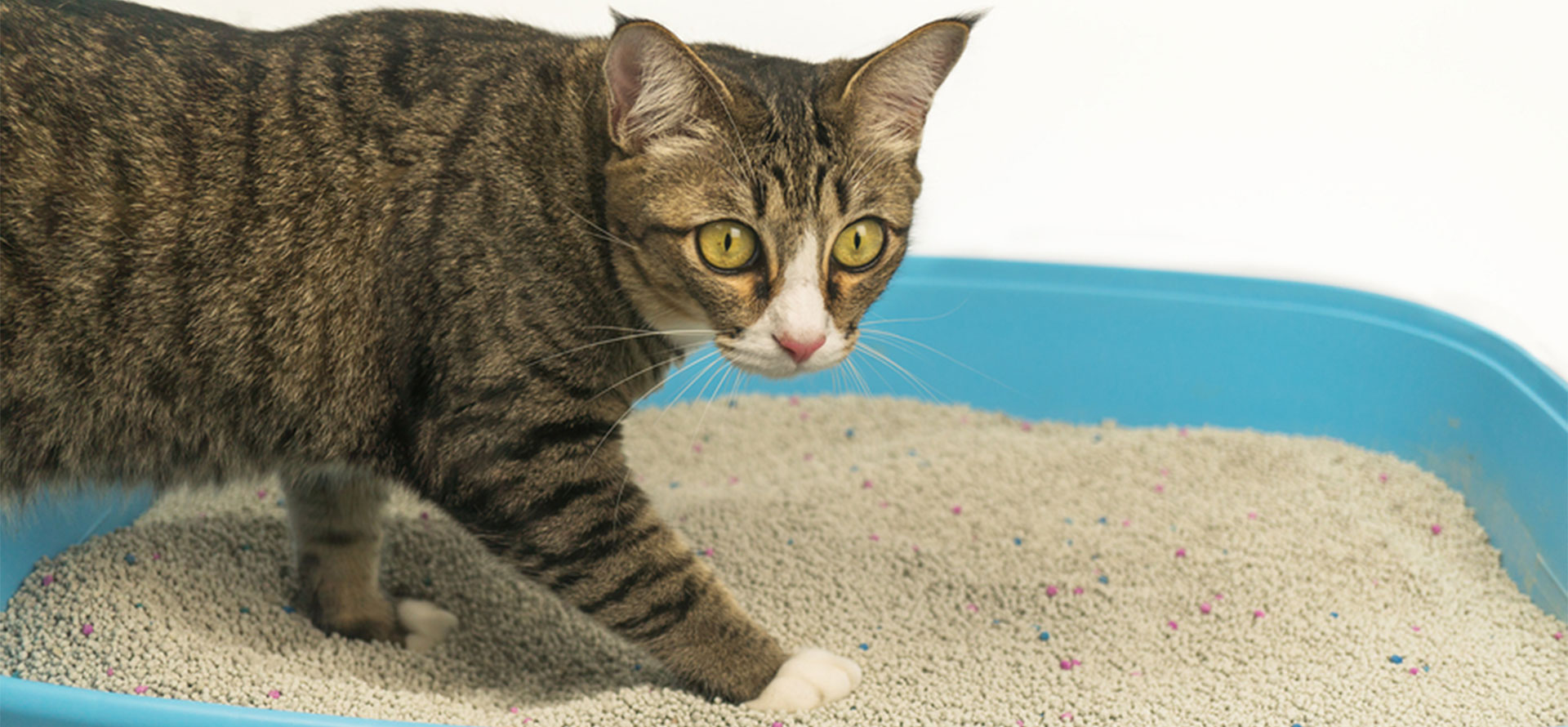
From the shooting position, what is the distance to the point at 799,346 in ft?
4.10

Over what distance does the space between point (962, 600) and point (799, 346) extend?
0.62 meters

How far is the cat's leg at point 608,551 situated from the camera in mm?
1290

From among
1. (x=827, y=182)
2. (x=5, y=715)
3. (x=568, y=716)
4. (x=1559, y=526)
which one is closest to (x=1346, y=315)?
(x=1559, y=526)

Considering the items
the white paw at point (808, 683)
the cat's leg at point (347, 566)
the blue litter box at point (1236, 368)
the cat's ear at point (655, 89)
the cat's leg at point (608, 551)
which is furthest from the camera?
the blue litter box at point (1236, 368)

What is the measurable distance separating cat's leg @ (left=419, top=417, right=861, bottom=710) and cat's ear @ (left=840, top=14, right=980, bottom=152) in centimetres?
45

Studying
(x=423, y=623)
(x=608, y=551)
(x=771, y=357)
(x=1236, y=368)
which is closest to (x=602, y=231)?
(x=771, y=357)

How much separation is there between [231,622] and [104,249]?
0.57 metres

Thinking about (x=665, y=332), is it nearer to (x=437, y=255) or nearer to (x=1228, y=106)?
(x=437, y=255)

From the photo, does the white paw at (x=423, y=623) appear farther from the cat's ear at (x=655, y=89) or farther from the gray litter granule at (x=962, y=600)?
the cat's ear at (x=655, y=89)

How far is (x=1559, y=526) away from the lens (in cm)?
170

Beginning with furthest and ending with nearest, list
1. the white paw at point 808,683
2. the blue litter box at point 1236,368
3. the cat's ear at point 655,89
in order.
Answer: the blue litter box at point 1236,368
the white paw at point 808,683
the cat's ear at point 655,89

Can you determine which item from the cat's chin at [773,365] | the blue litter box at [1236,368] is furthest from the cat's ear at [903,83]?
the blue litter box at [1236,368]

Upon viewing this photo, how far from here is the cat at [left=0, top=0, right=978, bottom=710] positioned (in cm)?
126

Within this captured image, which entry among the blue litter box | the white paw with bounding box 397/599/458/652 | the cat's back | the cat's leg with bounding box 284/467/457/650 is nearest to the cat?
the cat's back
